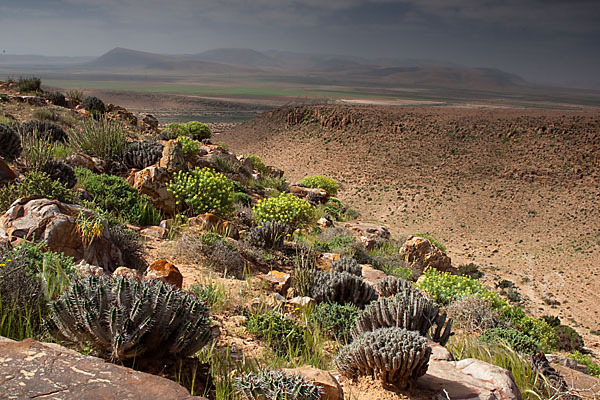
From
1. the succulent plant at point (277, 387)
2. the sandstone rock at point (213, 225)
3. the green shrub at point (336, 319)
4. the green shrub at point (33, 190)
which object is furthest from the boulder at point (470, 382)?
the green shrub at point (33, 190)

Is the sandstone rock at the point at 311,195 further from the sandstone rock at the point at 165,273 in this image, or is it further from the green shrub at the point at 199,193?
the sandstone rock at the point at 165,273

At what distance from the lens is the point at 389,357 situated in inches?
119

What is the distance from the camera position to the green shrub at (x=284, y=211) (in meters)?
9.52

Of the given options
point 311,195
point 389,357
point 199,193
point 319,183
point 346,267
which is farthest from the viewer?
point 319,183

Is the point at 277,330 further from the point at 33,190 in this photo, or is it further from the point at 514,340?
the point at 33,190

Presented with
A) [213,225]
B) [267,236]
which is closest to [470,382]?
[267,236]

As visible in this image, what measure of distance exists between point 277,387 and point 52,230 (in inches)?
140

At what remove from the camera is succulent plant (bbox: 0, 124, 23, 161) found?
8680mm

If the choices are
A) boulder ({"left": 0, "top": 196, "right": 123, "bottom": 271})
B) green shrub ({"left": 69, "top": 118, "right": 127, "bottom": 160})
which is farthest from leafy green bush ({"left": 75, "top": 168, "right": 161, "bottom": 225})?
green shrub ({"left": 69, "top": 118, "right": 127, "bottom": 160})

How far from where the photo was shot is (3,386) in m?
1.88

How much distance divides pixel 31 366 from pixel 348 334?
3.10 m

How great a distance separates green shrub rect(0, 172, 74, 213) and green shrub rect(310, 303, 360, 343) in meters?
3.94

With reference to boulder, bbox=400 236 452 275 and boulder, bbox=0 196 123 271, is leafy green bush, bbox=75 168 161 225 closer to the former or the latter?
boulder, bbox=0 196 123 271

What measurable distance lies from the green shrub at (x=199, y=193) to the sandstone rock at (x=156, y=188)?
0.42ft
